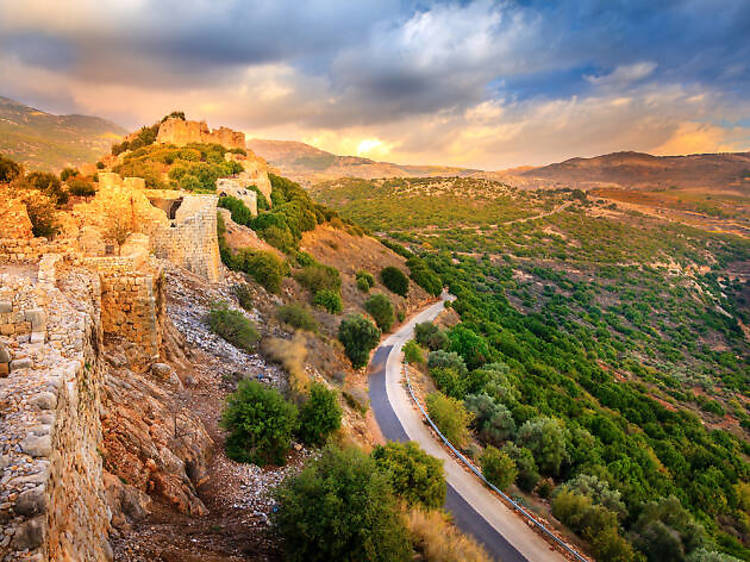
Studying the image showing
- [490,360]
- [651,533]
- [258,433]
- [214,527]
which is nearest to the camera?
[214,527]

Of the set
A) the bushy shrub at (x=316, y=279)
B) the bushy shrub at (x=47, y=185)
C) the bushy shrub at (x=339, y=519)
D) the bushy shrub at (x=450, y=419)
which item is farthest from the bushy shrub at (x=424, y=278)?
the bushy shrub at (x=339, y=519)

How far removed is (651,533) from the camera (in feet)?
44.3

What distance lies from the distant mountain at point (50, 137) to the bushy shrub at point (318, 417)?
35.6m

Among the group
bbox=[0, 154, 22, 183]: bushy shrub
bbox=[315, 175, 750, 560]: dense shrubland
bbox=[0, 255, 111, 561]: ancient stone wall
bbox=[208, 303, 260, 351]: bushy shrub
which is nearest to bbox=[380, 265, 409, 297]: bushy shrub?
bbox=[315, 175, 750, 560]: dense shrubland

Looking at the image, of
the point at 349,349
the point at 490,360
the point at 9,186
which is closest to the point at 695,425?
the point at 490,360

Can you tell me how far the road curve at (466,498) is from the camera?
11.1 metres

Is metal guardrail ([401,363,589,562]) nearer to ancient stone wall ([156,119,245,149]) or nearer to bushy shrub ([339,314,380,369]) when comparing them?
bushy shrub ([339,314,380,369])

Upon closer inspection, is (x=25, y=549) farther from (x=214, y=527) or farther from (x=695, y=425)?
(x=695, y=425)

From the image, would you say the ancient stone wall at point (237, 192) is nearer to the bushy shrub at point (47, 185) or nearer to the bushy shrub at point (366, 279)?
the bushy shrub at point (366, 279)

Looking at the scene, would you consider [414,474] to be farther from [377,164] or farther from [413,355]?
[377,164]

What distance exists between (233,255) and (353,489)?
1544 cm

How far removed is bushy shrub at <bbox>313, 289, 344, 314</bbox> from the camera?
24.5 m

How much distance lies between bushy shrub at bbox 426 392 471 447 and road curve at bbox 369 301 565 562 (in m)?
0.63

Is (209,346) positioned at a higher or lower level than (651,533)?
higher
